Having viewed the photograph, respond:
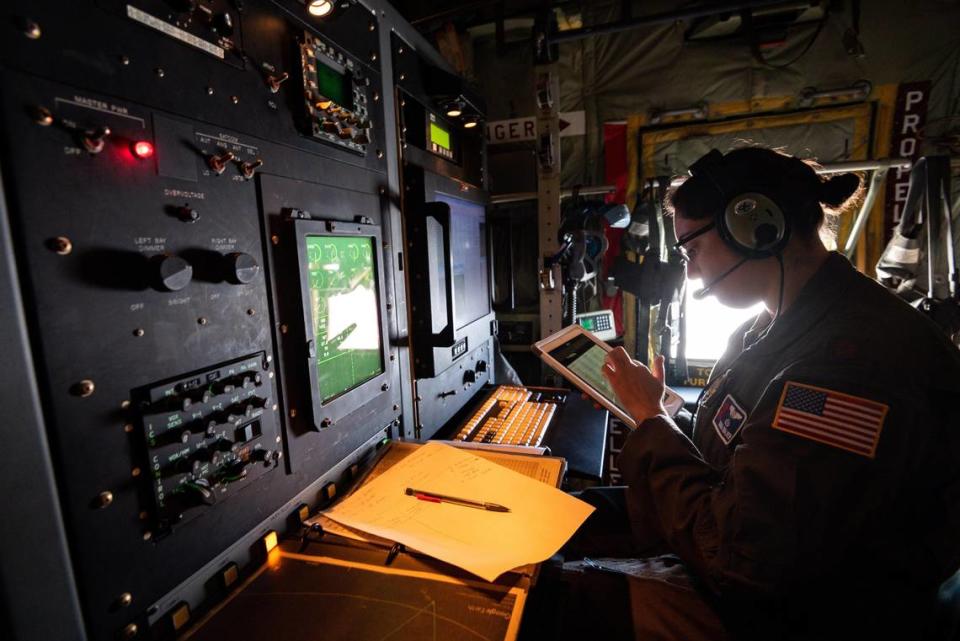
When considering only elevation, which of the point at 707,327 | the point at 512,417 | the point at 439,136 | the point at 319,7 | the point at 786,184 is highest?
the point at 319,7

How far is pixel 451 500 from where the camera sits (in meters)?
0.93

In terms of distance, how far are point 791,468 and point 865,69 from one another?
268 cm

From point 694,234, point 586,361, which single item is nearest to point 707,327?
point 586,361

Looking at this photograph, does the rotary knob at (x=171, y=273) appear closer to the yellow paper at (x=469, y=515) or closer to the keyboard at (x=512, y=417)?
the yellow paper at (x=469, y=515)

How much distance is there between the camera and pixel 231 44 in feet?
2.53

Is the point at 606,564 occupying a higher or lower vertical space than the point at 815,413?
lower

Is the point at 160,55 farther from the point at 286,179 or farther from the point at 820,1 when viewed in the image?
the point at 820,1

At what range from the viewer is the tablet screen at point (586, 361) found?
1.46 metres

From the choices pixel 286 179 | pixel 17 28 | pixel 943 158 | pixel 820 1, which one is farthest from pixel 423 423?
pixel 820 1

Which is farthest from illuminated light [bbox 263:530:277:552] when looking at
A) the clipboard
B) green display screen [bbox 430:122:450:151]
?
green display screen [bbox 430:122:450:151]

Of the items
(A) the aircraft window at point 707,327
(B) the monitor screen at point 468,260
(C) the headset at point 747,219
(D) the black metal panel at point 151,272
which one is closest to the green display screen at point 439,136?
(B) the monitor screen at point 468,260

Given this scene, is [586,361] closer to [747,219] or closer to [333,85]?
[747,219]

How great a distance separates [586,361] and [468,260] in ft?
2.03

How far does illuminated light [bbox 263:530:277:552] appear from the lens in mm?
833
